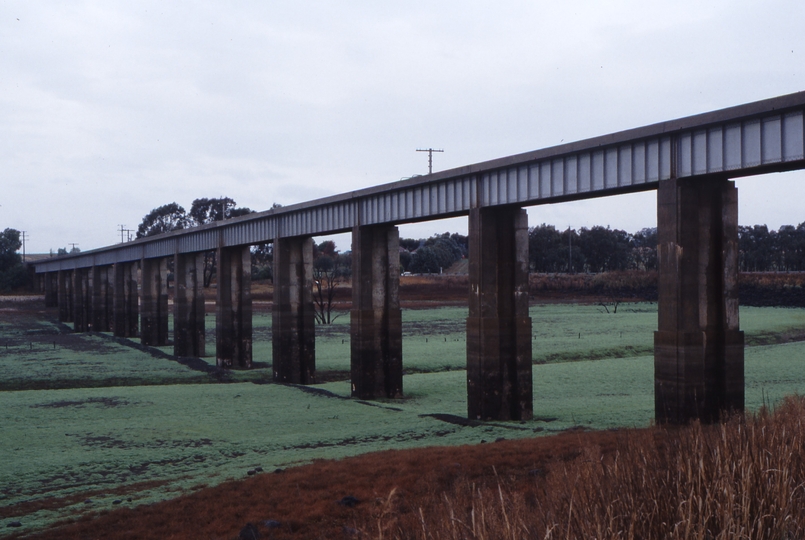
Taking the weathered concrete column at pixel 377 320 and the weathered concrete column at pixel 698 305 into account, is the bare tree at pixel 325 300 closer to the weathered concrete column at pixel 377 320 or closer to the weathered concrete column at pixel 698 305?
the weathered concrete column at pixel 377 320

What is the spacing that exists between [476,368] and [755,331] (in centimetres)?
3721

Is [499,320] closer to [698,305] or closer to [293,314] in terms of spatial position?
[698,305]

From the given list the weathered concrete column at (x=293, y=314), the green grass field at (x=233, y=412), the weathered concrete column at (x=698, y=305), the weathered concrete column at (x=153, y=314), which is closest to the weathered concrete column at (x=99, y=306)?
the weathered concrete column at (x=153, y=314)

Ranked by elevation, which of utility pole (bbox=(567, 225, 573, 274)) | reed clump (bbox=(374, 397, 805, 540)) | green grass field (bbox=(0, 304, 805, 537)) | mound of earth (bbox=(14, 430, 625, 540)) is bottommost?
green grass field (bbox=(0, 304, 805, 537))

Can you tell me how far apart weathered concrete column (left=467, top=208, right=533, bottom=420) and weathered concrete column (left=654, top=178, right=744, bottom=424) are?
23.4 ft

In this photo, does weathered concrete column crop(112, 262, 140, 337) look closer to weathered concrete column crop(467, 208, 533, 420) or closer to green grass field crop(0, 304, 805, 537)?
green grass field crop(0, 304, 805, 537)

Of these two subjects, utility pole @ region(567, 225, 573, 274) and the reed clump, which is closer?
the reed clump

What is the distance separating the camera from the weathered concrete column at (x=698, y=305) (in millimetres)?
19312

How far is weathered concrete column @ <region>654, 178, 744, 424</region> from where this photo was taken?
1931cm

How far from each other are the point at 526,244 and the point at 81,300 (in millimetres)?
82618

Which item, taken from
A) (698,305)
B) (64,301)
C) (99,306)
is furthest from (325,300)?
(698,305)

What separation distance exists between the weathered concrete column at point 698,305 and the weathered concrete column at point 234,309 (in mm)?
32422

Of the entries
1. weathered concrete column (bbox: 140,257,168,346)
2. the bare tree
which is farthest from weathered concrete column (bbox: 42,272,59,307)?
weathered concrete column (bbox: 140,257,168,346)

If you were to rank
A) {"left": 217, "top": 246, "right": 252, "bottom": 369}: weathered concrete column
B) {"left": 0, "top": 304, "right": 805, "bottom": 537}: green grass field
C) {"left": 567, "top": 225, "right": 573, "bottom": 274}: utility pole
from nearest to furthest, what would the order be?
1. {"left": 0, "top": 304, "right": 805, "bottom": 537}: green grass field
2. {"left": 217, "top": 246, "right": 252, "bottom": 369}: weathered concrete column
3. {"left": 567, "top": 225, "right": 573, "bottom": 274}: utility pole
